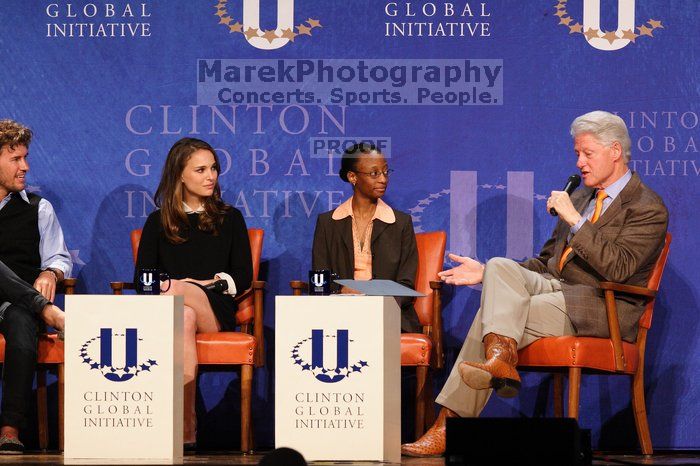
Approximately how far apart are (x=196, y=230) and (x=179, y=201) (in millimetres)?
164

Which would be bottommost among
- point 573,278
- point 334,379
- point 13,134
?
point 334,379

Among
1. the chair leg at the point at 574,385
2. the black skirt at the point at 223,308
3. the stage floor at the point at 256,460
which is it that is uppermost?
the black skirt at the point at 223,308

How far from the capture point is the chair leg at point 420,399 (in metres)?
4.80

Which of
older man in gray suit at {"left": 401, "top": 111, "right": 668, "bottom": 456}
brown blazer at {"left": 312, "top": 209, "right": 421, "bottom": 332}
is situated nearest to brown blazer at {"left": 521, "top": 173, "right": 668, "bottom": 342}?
older man in gray suit at {"left": 401, "top": 111, "right": 668, "bottom": 456}

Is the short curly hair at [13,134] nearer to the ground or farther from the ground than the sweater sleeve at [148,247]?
farther from the ground

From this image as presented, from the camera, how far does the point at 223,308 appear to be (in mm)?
4922

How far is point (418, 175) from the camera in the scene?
18.3 ft

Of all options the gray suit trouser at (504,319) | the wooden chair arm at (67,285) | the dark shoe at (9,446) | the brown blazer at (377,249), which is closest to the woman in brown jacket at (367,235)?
the brown blazer at (377,249)

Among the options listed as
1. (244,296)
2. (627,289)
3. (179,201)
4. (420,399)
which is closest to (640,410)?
(627,289)

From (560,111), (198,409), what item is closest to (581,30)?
(560,111)

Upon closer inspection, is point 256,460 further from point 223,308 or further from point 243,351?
point 223,308

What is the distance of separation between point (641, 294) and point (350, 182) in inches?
62.4

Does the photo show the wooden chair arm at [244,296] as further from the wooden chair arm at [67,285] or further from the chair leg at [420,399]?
the chair leg at [420,399]

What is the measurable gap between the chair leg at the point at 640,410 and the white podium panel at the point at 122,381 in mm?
2134
